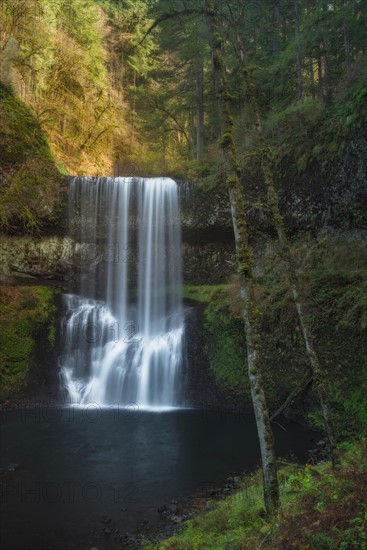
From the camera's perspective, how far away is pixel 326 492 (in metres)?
4.37

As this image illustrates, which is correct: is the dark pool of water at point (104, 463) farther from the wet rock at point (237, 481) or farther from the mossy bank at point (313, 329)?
the mossy bank at point (313, 329)

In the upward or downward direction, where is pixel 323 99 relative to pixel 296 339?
upward

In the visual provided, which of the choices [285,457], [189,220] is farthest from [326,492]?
[189,220]

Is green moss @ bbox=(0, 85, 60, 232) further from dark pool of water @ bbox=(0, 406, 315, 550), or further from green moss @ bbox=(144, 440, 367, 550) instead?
green moss @ bbox=(144, 440, 367, 550)

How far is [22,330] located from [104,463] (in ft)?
23.4

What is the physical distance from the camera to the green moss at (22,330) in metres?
13.9

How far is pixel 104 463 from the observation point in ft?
31.7

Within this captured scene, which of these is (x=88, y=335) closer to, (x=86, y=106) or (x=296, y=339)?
(x=296, y=339)

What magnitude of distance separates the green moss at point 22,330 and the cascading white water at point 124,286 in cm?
73

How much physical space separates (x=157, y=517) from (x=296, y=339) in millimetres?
6964

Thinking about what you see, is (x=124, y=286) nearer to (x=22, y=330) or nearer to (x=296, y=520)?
(x=22, y=330)

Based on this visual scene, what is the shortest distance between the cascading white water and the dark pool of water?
1.98m

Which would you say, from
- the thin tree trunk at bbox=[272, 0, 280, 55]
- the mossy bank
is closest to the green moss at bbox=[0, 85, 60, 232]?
the mossy bank

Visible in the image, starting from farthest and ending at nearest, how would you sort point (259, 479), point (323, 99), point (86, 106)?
1. point (86, 106)
2. point (323, 99)
3. point (259, 479)
